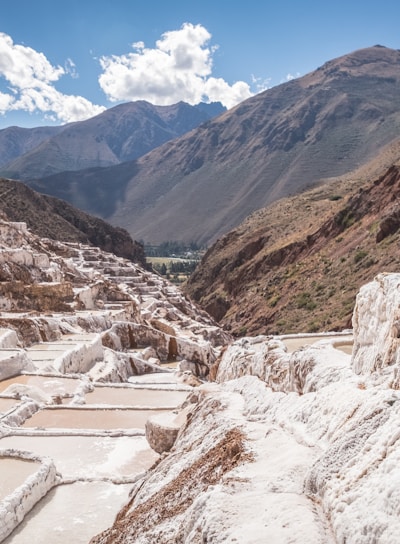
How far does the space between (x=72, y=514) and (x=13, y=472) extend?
1555mm

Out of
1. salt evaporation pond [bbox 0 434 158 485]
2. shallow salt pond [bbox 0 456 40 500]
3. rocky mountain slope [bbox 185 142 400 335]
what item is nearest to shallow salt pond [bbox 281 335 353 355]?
salt evaporation pond [bbox 0 434 158 485]

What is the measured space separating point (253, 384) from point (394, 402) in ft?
14.5

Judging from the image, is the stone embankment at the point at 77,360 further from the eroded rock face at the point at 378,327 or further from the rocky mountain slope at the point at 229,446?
the eroded rock face at the point at 378,327

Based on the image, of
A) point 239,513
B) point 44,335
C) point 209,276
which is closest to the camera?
point 239,513

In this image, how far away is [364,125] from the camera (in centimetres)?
15600

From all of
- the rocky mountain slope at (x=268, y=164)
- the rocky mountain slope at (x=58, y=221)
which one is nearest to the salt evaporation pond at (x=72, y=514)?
the rocky mountain slope at (x=58, y=221)

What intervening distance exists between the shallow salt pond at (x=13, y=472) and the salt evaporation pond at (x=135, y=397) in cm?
530

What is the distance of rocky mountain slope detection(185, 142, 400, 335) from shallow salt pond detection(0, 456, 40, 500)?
22.6 meters

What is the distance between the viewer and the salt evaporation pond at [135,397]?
50.6ft

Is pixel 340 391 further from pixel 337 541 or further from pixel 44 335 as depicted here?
pixel 44 335

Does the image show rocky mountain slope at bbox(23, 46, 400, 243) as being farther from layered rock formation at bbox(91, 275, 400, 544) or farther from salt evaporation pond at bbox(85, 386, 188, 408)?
layered rock formation at bbox(91, 275, 400, 544)

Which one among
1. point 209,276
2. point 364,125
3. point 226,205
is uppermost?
point 364,125

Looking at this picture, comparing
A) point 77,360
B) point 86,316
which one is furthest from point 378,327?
point 86,316

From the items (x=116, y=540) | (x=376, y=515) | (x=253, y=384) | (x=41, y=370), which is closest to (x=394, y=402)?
(x=376, y=515)
